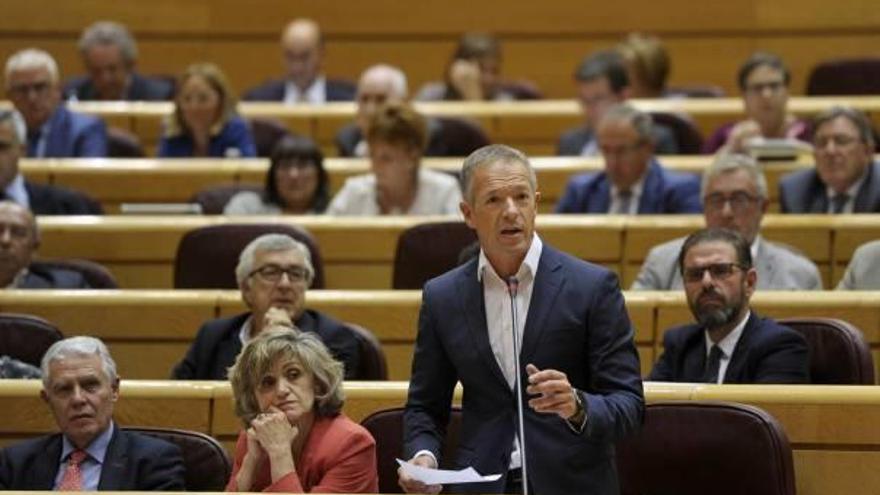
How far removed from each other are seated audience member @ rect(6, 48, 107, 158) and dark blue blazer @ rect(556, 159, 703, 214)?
5.46ft

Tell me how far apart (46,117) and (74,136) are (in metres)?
0.13

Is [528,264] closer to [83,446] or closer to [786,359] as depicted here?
[786,359]

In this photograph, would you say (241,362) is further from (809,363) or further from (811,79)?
(811,79)

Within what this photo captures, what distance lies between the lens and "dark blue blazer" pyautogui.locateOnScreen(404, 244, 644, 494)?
305 cm

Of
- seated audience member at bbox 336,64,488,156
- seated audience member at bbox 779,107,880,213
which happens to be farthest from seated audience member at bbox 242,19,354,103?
seated audience member at bbox 779,107,880,213

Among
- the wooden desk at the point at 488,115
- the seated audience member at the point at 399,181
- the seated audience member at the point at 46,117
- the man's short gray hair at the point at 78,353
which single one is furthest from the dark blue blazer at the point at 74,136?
the man's short gray hair at the point at 78,353

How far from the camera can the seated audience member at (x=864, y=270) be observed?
471 centimetres

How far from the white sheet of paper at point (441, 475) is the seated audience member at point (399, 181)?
2.70m

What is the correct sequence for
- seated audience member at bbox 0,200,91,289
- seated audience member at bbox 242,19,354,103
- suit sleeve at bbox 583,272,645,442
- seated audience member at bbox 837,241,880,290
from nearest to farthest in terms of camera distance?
suit sleeve at bbox 583,272,645,442 < seated audience member at bbox 837,241,880,290 < seated audience member at bbox 0,200,91,289 < seated audience member at bbox 242,19,354,103

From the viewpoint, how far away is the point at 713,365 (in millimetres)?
4039

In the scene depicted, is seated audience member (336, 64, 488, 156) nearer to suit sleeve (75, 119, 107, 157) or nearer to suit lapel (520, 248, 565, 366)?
suit sleeve (75, 119, 107, 157)

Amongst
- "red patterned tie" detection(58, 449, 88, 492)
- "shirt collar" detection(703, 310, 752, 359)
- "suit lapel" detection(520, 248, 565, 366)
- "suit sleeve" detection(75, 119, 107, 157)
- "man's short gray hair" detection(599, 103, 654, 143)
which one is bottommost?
"red patterned tie" detection(58, 449, 88, 492)

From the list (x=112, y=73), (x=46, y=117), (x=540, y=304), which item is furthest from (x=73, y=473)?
(x=112, y=73)

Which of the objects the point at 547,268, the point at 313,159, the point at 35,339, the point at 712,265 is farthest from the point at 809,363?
the point at 313,159
